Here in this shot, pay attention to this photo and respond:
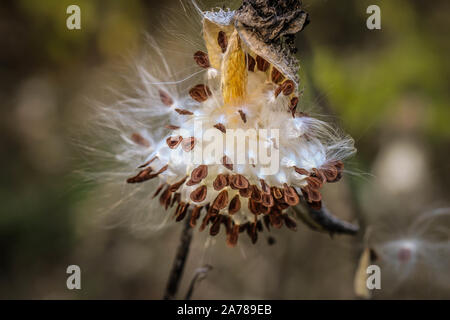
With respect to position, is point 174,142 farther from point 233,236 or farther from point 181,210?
point 233,236

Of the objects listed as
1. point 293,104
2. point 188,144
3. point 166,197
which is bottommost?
point 166,197

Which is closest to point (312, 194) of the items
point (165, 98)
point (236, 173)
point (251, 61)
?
point (236, 173)

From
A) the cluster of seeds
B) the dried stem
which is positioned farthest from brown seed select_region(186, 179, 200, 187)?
the dried stem

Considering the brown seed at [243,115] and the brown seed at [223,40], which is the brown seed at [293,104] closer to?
the brown seed at [243,115]

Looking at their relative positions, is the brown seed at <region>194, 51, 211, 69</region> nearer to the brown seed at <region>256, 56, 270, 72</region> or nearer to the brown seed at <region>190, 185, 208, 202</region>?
the brown seed at <region>256, 56, 270, 72</region>

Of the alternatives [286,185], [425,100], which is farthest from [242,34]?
[425,100]

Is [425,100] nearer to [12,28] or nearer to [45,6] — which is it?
[45,6]

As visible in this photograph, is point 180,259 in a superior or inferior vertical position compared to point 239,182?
inferior
